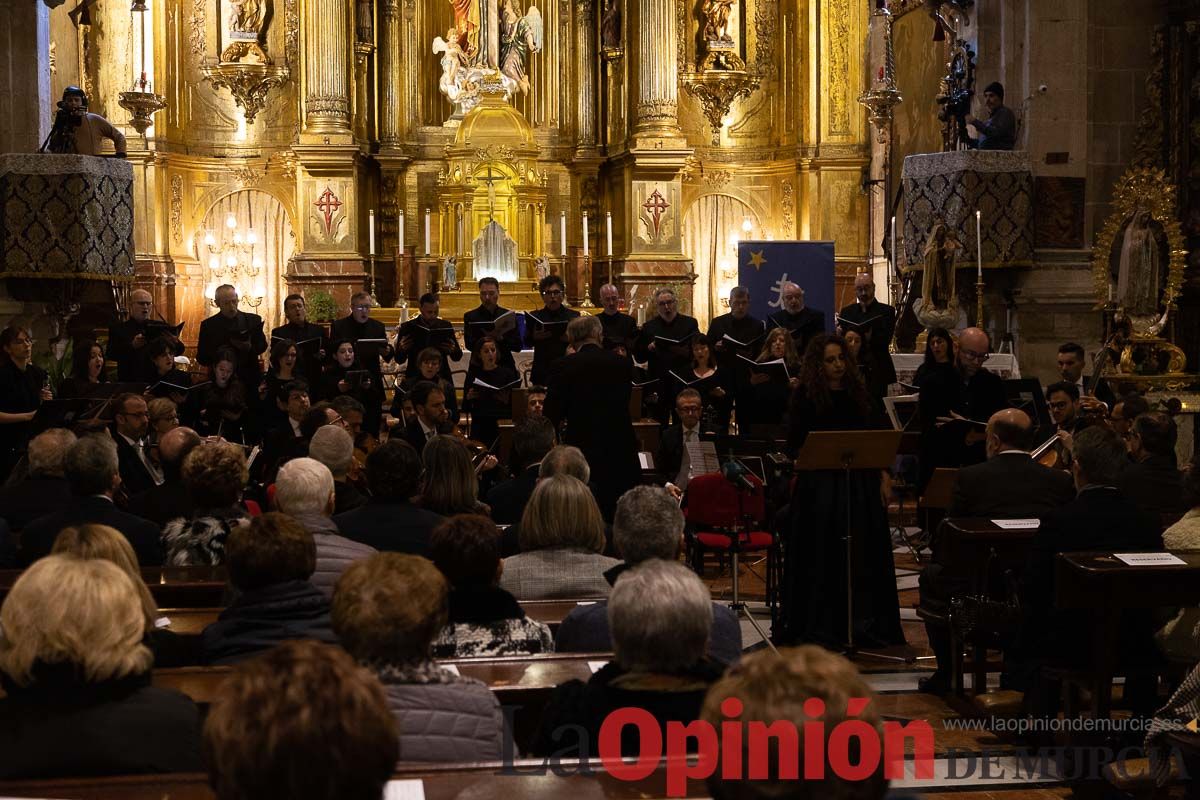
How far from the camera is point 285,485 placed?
18.2 feet

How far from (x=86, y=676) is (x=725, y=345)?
28.3ft

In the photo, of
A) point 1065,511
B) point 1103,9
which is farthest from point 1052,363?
point 1065,511

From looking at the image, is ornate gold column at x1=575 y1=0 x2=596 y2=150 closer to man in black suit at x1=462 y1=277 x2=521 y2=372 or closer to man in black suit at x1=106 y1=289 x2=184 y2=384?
man in black suit at x1=462 y1=277 x2=521 y2=372

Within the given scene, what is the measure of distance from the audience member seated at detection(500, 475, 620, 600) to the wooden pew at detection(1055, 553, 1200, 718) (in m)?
1.60


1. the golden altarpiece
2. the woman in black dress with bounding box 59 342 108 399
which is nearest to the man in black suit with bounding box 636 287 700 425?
the woman in black dress with bounding box 59 342 108 399

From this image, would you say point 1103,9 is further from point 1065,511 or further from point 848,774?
point 848,774

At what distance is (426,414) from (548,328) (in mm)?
2780

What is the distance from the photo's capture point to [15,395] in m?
10.2

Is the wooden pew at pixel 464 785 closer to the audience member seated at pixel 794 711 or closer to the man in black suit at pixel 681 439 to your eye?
the audience member seated at pixel 794 711

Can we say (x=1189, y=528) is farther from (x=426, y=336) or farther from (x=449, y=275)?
(x=449, y=275)

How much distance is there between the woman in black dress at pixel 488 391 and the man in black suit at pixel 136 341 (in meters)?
2.24

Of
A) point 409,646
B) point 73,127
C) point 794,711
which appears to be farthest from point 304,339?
point 794,711

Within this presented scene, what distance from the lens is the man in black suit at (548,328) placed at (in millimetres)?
11750

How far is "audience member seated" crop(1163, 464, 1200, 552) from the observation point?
5.66 metres
